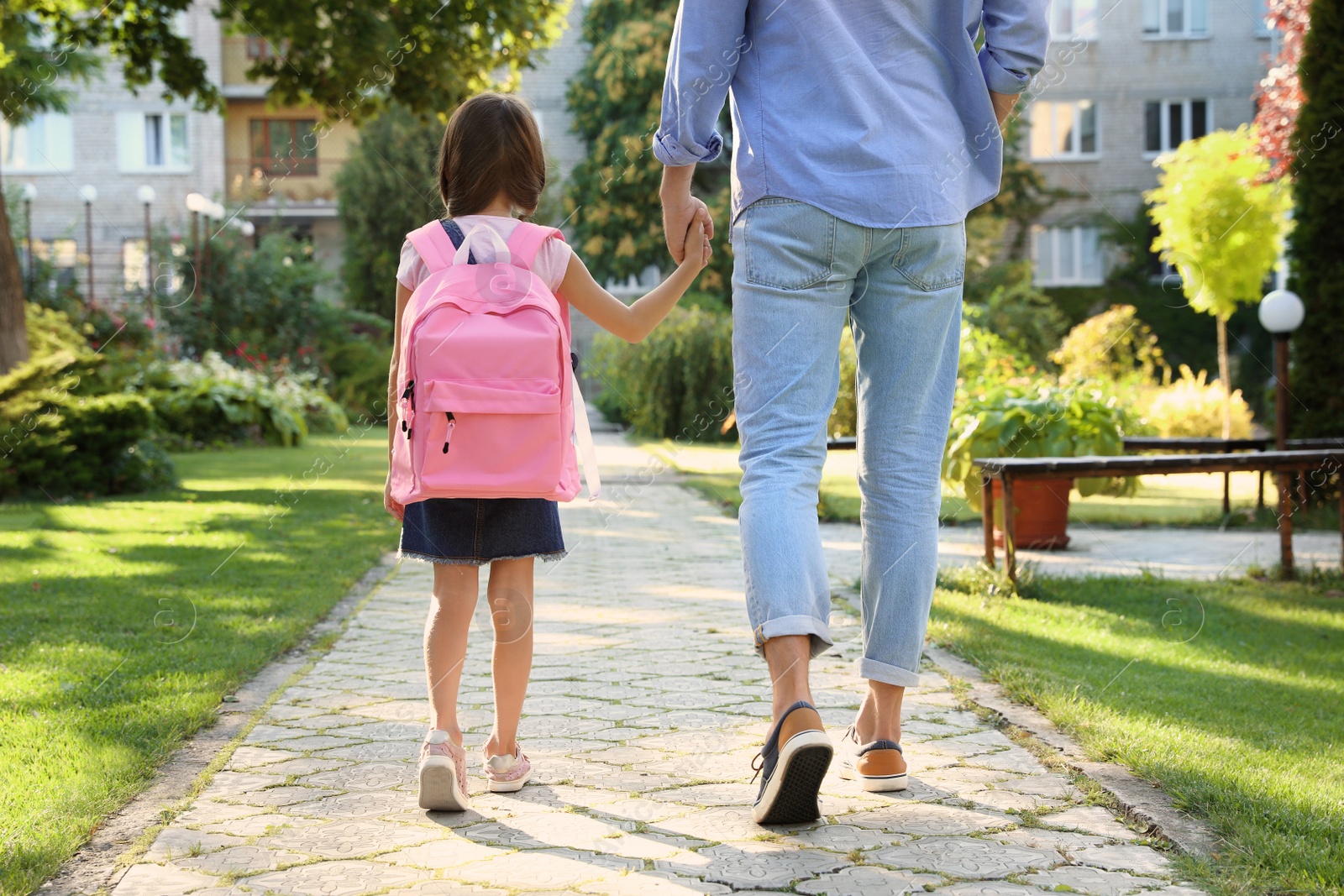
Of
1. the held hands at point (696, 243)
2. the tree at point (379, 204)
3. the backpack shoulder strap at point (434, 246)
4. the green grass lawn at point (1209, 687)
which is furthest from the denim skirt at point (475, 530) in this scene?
the tree at point (379, 204)

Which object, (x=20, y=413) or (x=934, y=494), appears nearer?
(x=934, y=494)

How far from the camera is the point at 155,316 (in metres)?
19.5

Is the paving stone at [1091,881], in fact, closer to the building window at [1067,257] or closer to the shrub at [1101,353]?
the shrub at [1101,353]

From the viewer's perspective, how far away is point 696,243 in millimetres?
2586

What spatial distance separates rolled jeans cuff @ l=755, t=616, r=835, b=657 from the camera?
2.33m

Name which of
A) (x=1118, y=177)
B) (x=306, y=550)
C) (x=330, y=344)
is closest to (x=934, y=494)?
(x=306, y=550)

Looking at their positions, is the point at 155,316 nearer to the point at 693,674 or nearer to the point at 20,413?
the point at 20,413

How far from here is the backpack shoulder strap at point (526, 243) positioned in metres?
2.58


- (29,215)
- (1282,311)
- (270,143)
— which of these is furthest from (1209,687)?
(270,143)

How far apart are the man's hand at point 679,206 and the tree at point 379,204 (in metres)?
24.5

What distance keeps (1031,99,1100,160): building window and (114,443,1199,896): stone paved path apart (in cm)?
2707

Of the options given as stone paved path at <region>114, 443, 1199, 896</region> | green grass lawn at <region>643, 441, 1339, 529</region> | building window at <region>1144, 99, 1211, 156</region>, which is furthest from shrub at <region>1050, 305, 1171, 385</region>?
stone paved path at <region>114, 443, 1199, 896</region>

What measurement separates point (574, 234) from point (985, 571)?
74.5 feet

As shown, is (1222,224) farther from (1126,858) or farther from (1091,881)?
(1091,881)
